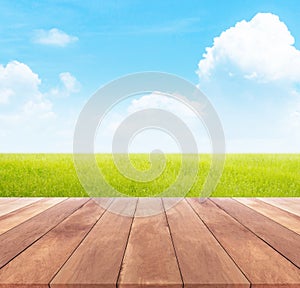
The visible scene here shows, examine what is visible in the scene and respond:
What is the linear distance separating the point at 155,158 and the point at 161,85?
349cm

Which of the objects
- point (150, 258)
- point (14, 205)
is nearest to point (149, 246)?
point (150, 258)

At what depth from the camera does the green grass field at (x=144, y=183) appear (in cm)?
525

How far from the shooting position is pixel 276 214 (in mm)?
2865

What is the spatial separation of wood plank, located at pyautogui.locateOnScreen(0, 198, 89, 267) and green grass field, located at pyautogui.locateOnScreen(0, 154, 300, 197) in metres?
2.19

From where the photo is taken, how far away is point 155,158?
276 inches

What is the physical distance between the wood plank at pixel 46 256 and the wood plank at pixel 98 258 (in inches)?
1.9

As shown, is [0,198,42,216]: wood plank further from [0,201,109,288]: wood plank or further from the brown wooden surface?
[0,201,109,288]: wood plank

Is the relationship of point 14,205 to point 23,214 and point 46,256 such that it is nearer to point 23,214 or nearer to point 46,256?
point 23,214

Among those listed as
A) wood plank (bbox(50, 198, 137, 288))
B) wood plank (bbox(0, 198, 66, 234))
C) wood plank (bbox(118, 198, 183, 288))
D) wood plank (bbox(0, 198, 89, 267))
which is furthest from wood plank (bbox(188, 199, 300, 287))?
wood plank (bbox(0, 198, 66, 234))

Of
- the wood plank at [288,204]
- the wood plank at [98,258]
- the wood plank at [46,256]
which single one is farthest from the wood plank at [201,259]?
the wood plank at [288,204]

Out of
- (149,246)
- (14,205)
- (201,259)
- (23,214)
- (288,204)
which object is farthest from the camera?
(288,204)

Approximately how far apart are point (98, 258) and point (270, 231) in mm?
1222

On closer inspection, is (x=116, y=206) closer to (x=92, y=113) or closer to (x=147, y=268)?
Answer: (x=92, y=113)

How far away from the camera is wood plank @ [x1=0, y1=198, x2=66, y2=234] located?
7.99 feet
